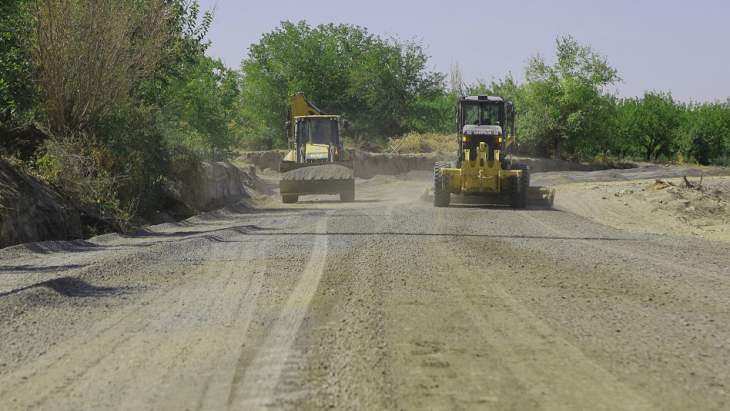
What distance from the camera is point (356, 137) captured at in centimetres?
7338

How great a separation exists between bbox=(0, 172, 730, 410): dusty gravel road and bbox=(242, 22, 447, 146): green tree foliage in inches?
2309

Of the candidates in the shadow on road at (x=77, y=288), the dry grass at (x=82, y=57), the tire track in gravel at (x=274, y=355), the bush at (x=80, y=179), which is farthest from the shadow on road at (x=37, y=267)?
the dry grass at (x=82, y=57)

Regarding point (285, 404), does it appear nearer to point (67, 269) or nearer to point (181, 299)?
point (181, 299)

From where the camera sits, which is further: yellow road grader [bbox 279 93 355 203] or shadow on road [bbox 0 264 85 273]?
yellow road grader [bbox 279 93 355 203]

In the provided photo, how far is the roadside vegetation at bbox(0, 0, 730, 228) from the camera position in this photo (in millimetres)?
20484

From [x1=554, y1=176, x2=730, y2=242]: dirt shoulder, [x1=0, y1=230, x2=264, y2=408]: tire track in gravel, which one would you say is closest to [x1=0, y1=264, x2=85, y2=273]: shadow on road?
[x1=0, y1=230, x2=264, y2=408]: tire track in gravel

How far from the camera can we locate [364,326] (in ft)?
24.6

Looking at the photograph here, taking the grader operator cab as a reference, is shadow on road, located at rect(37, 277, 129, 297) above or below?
below

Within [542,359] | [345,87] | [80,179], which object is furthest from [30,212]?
[345,87]

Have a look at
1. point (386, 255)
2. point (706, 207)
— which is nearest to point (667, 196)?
point (706, 207)

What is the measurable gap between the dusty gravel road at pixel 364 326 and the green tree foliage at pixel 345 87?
5864 cm

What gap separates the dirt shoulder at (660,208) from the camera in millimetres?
22297

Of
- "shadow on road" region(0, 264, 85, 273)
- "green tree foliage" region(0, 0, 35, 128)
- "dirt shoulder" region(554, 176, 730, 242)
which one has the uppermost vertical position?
"green tree foliage" region(0, 0, 35, 128)

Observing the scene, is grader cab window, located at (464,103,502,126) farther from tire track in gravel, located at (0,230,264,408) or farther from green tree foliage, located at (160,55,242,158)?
tire track in gravel, located at (0,230,264,408)
